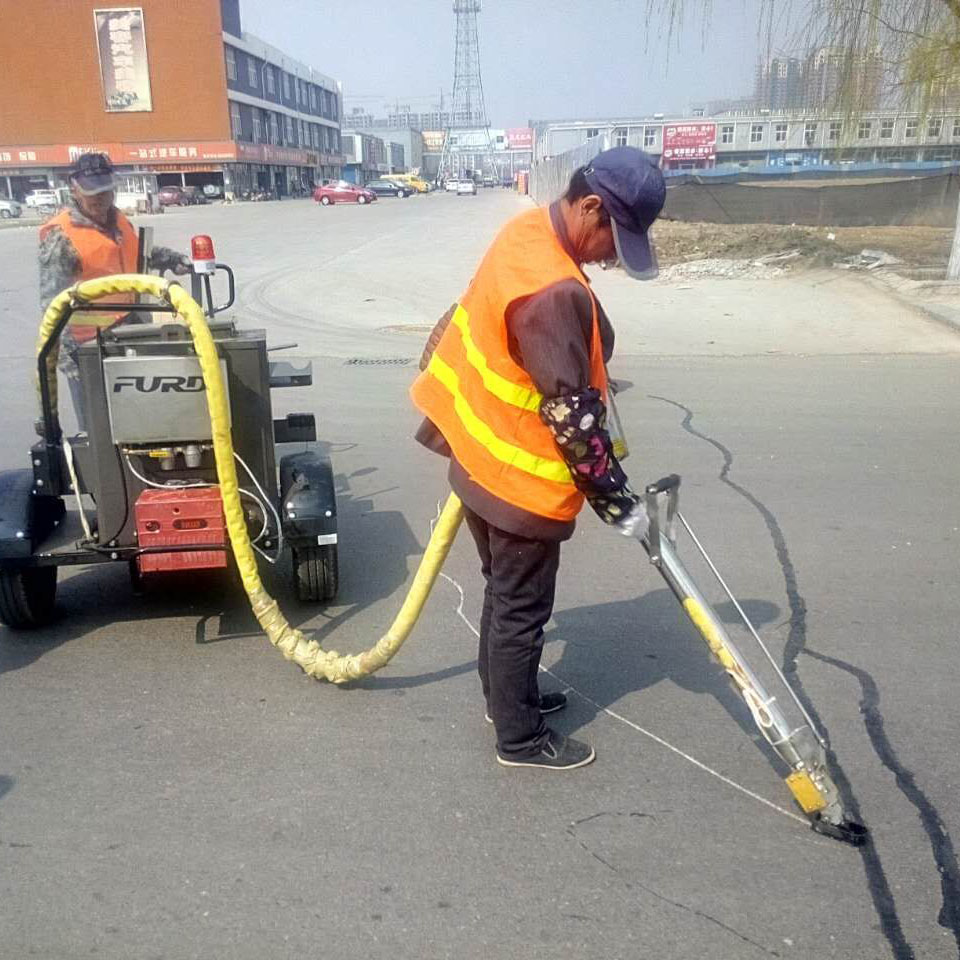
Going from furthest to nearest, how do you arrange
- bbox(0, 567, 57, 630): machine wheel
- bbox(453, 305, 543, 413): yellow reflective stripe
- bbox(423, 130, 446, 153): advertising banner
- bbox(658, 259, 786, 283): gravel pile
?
bbox(423, 130, 446, 153): advertising banner, bbox(658, 259, 786, 283): gravel pile, bbox(0, 567, 57, 630): machine wheel, bbox(453, 305, 543, 413): yellow reflective stripe

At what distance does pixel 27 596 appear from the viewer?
13.5 ft

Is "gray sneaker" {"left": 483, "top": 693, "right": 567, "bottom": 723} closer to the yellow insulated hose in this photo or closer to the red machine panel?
the yellow insulated hose

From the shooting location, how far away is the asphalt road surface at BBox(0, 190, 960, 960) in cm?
258

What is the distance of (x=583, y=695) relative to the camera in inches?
147

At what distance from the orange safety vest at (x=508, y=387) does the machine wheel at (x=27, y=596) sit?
2.12 meters

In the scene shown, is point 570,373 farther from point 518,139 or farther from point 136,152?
point 518,139

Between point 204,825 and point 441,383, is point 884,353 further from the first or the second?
point 204,825

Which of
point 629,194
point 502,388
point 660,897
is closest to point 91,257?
point 502,388

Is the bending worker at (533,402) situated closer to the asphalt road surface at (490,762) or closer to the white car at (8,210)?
the asphalt road surface at (490,762)

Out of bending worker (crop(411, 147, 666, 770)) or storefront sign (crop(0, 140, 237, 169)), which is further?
storefront sign (crop(0, 140, 237, 169))

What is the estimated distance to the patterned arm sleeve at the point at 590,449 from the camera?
2664 mm

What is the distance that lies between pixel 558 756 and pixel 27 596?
232 centimetres

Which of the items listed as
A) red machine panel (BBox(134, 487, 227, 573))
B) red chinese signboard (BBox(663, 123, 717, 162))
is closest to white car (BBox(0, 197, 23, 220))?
red chinese signboard (BBox(663, 123, 717, 162))

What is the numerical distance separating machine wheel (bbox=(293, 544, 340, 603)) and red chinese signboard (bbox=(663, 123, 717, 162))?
61.1 metres
